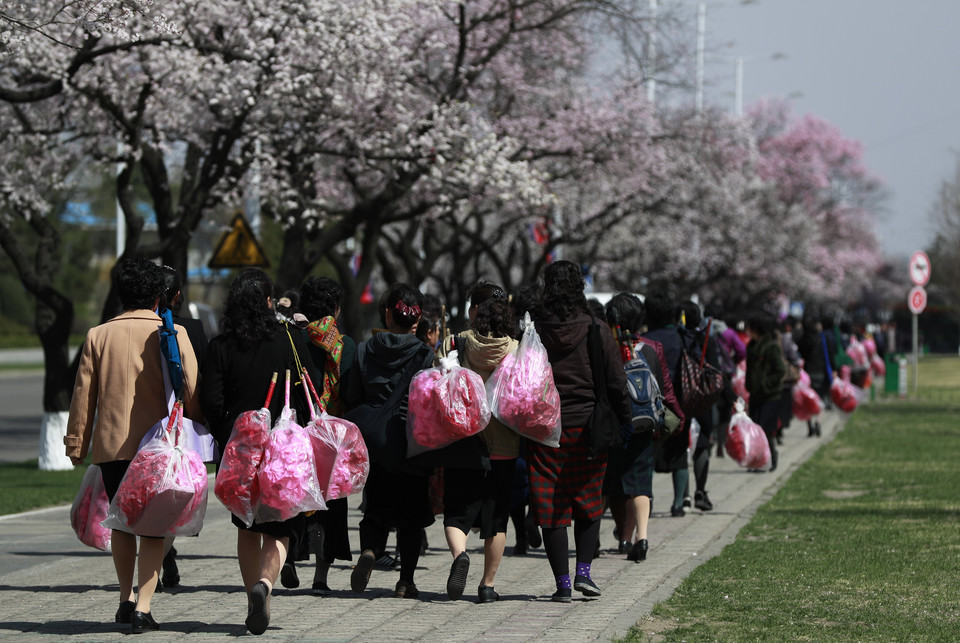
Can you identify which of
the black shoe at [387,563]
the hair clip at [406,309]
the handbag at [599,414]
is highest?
the hair clip at [406,309]

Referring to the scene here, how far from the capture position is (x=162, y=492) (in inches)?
240

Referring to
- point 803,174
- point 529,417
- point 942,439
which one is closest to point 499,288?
point 529,417

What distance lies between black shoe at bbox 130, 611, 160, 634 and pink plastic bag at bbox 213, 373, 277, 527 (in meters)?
0.66

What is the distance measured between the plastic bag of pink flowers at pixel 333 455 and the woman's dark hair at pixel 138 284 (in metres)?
0.96

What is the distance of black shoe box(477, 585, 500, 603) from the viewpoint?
7.32 m

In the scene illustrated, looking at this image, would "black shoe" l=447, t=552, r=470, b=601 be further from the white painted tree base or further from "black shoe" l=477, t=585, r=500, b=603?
the white painted tree base

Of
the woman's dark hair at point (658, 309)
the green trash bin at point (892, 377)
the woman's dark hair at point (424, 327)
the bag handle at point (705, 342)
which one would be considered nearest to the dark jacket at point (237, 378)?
the woman's dark hair at point (424, 327)

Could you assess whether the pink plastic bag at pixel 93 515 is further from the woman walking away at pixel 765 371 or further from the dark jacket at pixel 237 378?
the woman walking away at pixel 765 371

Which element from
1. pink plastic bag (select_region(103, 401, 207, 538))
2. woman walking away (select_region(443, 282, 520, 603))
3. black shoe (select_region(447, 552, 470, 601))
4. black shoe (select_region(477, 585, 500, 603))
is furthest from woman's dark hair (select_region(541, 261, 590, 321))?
pink plastic bag (select_region(103, 401, 207, 538))

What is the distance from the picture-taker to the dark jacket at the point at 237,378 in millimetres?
6422

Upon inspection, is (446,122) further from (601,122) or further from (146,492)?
(146,492)

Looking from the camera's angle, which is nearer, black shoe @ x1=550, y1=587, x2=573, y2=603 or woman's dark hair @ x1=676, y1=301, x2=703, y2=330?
black shoe @ x1=550, y1=587, x2=573, y2=603

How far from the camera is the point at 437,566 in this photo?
8.88 metres

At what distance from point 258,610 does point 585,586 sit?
1892 mm
